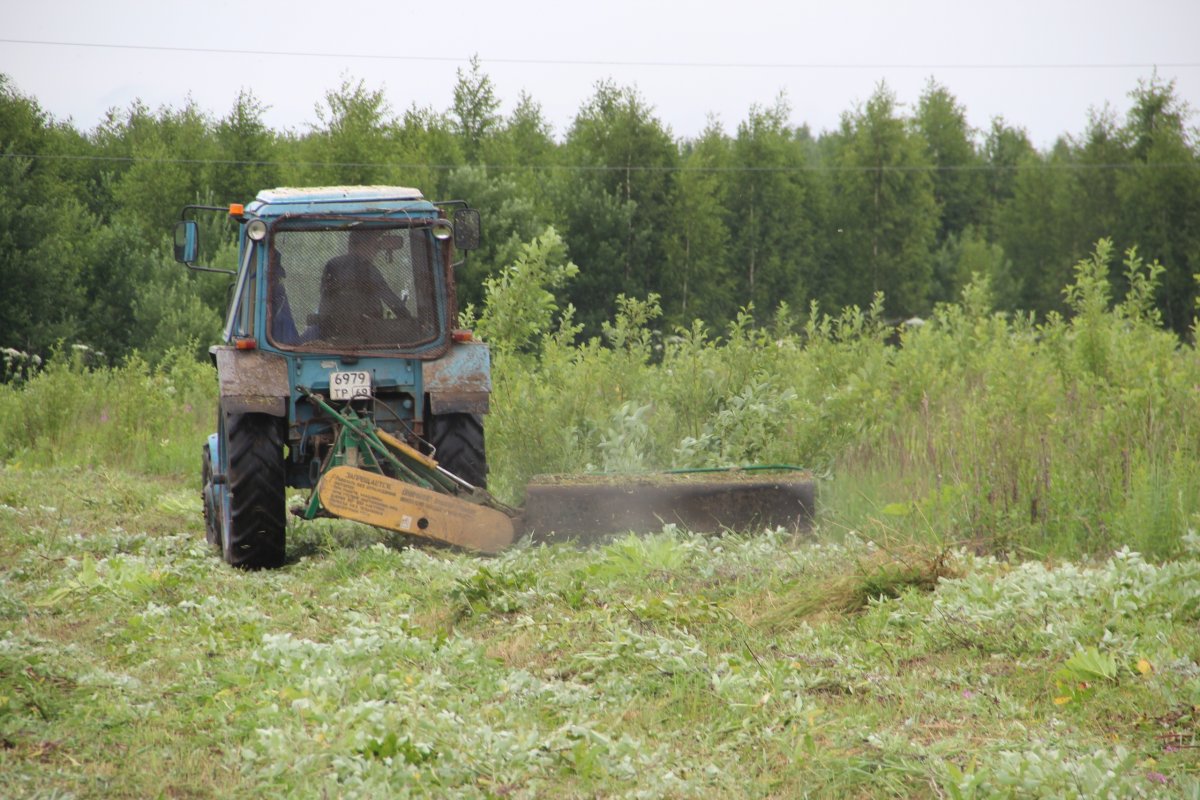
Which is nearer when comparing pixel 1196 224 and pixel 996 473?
pixel 996 473

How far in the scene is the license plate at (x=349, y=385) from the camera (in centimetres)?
777

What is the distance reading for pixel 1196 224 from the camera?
45.3 metres

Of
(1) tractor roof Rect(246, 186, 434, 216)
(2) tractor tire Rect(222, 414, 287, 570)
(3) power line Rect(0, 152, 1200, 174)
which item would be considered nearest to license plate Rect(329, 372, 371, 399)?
(2) tractor tire Rect(222, 414, 287, 570)

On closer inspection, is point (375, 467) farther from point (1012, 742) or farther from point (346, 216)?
point (1012, 742)

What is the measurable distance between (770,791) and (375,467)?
4414 millimetres

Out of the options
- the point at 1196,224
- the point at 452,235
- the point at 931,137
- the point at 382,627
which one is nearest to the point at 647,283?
the point at 1196,224

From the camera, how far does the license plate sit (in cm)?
777

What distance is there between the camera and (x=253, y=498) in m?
7.53

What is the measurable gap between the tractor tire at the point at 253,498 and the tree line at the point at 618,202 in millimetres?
22294

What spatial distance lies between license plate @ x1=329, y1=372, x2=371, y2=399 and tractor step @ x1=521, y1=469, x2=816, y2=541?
1.12 meters

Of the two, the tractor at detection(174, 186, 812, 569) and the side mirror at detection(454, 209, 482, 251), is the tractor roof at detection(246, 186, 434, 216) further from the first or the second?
the side mirror at detection(454, 209, 482, 251)

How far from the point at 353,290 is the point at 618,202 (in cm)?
3559

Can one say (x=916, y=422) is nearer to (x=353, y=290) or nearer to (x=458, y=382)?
(x=458, y=382)

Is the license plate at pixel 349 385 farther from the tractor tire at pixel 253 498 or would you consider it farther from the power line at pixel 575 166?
the power line at pixel 575 166
